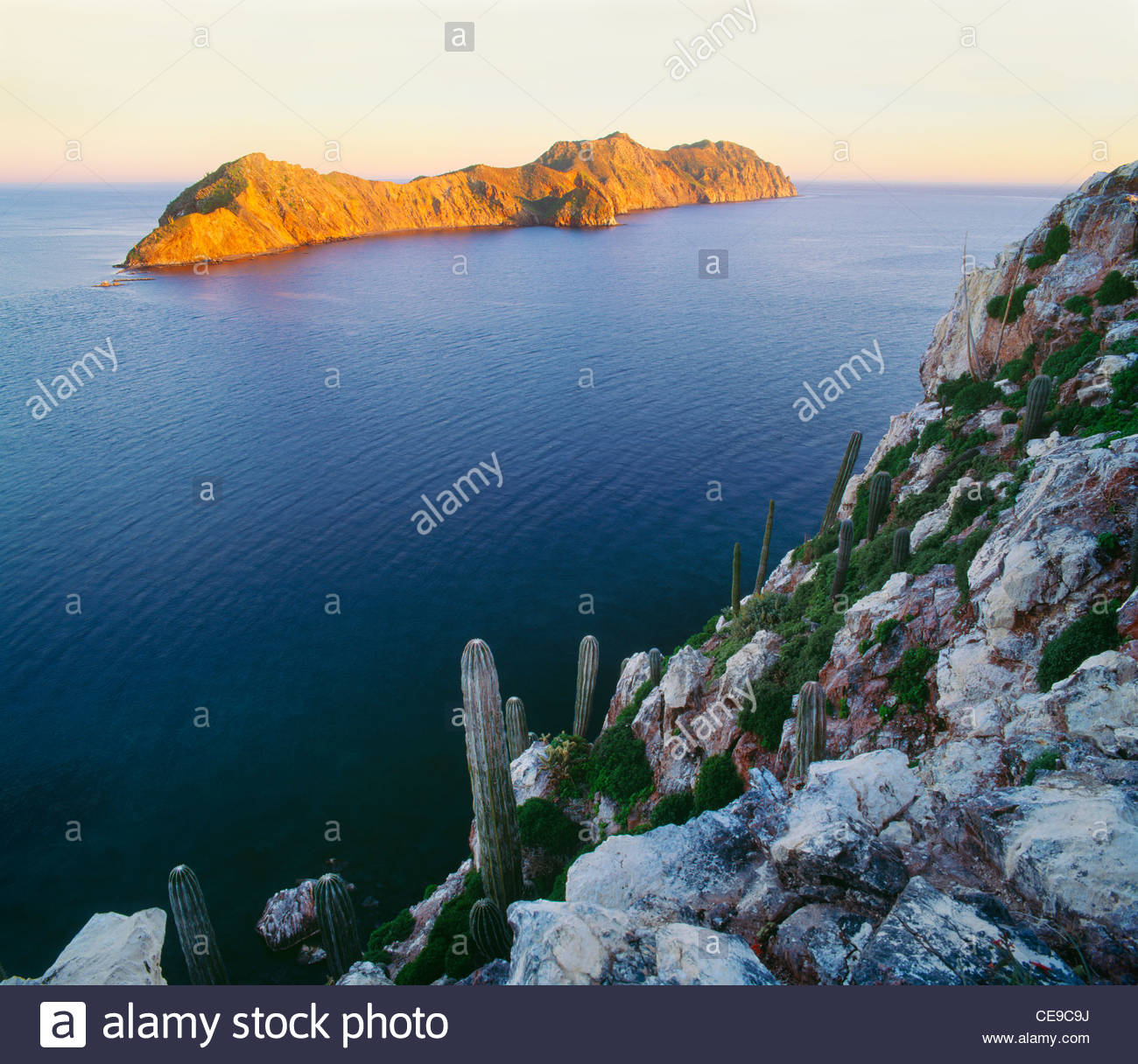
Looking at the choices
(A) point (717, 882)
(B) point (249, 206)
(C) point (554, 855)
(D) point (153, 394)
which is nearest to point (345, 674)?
(C) point (554, 855)

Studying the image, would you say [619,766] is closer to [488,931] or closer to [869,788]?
[488,931]

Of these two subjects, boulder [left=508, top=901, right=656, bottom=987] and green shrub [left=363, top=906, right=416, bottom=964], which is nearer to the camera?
boulder [left=508, top=901, right=656, bottom=987]

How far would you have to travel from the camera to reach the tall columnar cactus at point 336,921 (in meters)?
19.5

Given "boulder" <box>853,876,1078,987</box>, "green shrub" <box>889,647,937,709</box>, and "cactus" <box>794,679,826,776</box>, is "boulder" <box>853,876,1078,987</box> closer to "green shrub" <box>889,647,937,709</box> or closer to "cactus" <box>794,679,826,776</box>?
"cactus" <box>794,679,826,776</box>

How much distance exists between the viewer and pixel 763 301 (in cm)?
10775

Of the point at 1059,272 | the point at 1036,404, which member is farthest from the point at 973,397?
the point at 1036,404

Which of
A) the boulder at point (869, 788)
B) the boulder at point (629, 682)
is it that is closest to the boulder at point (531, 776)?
the boulder at point (629, 682)

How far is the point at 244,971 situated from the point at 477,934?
11.3 meters

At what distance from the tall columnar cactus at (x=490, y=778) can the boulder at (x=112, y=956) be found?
7.70 metres

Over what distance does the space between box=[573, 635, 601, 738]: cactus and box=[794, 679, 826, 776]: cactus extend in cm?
1244

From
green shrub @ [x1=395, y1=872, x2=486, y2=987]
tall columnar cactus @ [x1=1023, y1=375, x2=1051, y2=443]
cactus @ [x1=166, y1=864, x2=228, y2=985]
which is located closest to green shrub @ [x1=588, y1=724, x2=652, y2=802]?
green shrub @ [x1=395, y1=872, x2=486, y2=987]

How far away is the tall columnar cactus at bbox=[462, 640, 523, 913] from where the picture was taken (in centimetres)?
1666

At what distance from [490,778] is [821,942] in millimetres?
10798
